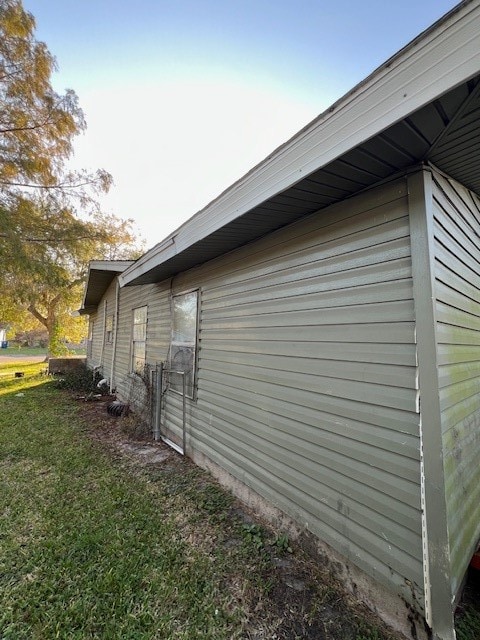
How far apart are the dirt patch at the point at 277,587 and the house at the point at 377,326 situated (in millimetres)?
144

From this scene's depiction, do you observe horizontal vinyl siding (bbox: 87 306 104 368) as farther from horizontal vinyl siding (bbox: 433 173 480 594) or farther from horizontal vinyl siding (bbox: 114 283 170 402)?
horizontal vinyl siding (bbox: 433 173 480 594)

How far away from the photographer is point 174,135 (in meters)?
5.75

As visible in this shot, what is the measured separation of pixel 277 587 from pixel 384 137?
9.16 ft

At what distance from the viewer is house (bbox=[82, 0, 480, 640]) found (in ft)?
5.02

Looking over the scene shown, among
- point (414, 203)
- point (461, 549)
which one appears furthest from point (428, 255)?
point (461, 549)

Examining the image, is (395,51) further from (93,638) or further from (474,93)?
(93,638)

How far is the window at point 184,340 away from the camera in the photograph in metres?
4.37

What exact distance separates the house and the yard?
27cm

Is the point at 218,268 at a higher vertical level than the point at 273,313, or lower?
higher

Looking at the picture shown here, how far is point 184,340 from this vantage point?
4.68m

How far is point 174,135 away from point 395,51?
5333 millimetres

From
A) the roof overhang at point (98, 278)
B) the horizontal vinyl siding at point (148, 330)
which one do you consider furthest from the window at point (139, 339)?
the roof overhang at point (98, 278)

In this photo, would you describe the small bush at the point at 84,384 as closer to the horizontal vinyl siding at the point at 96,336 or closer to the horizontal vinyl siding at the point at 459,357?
the horizontal vinyl siding at the point at 96,336

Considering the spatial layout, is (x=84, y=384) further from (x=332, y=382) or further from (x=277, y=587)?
(x=332, y=382)
